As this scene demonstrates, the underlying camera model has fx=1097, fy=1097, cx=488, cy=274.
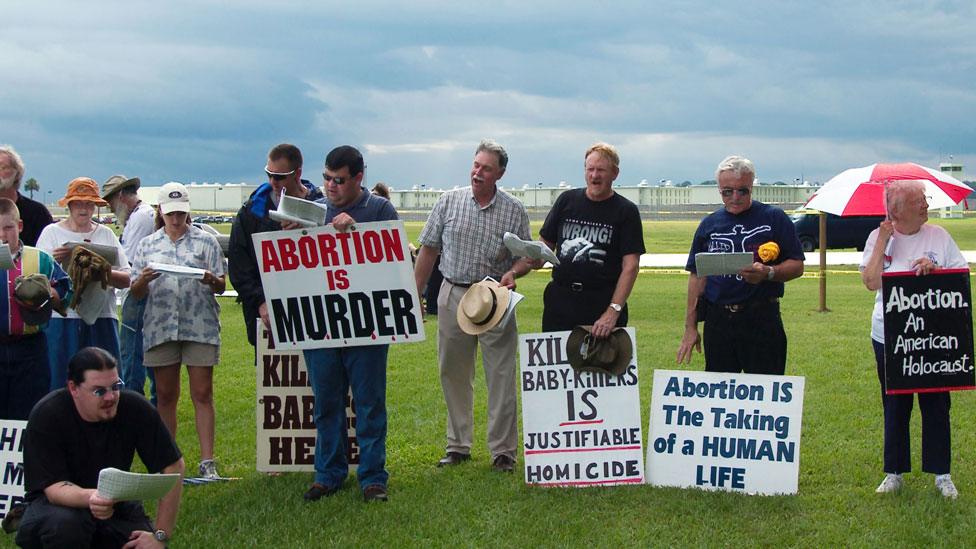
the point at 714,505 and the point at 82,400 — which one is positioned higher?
the point at 82,400

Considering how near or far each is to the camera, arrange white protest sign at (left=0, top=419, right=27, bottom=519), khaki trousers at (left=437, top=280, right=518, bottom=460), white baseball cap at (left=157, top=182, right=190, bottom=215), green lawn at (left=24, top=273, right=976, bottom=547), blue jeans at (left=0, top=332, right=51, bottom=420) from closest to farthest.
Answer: green lawn at (left=24, top=273, right=976, bottom=547) < white protest sign at (left=0, top=419, right=27, bottom=519) < blue jeans at (left=0, top=332, right=51, bottom=420) < white baseball cap at (left=157, top=182, right=190, bottom=215) < khaki trousers at (left=437, top=280, right=518, bottom=460)

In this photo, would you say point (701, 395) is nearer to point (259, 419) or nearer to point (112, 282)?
point (259, 419)

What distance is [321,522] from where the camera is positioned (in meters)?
→ 6.62

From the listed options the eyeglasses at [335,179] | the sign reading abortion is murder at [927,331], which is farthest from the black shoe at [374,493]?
the sign reading abortion is murder at [927,331]

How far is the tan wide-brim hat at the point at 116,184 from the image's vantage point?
952cm

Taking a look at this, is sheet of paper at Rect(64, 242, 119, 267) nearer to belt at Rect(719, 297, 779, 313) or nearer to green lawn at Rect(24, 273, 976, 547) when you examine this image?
green lawn at Rect(24, 273, 976, 547)

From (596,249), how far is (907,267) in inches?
80.0

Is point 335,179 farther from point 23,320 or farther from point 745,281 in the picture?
point 745,281

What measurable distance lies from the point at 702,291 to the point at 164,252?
3780mm

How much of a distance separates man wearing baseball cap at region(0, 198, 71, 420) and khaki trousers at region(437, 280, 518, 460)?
2.64 meters

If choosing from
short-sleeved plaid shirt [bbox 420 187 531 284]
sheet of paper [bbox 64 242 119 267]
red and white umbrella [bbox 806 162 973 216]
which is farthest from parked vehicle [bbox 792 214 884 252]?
sheet of paper [bbox 64 242 119 267]

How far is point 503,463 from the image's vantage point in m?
7.92

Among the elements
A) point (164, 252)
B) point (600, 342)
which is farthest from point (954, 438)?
point (164, 252)

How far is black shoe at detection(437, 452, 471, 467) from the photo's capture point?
8.12 metres
